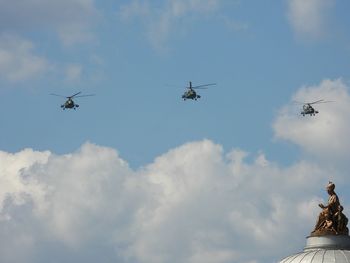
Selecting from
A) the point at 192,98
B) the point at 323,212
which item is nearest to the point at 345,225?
the point at 323,212

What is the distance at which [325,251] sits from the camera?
461ft

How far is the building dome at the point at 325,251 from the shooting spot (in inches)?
5434

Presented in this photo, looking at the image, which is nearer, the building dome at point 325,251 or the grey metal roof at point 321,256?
the grey metal roof at point 321,256

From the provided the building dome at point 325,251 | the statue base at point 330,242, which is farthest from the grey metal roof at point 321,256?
the statue base at point 330,242

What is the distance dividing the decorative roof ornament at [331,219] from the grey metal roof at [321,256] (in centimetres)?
354

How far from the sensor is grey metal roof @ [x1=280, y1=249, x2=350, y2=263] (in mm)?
137625

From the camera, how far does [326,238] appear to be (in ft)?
470

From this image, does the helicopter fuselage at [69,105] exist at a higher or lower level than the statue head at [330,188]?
higher

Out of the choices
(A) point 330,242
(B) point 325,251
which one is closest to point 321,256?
(B) point 325,251

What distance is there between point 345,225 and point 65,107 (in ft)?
170

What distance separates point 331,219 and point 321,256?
8158 millimetres

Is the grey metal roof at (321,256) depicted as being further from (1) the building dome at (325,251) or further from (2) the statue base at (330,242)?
(2) the statue base at (330,242)

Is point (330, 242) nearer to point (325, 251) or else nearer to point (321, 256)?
point (325, 251)

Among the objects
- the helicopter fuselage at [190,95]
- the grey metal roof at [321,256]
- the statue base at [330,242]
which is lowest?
the grey metal roof at [321,256]
